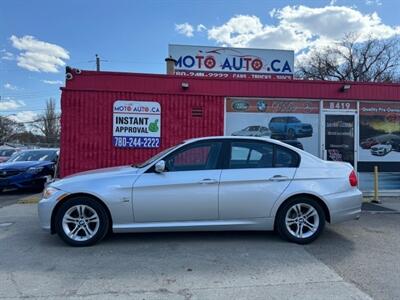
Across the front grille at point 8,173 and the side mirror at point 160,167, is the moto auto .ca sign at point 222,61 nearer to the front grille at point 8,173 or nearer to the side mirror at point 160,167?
the front grille at point 8,173

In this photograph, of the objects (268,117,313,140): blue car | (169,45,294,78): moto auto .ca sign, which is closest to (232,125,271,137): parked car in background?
(268,117,313,140): blue car

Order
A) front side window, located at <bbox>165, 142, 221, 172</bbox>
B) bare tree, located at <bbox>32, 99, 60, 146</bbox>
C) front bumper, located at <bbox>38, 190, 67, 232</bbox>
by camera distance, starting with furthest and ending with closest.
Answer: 1. bare tree, located at <bbox>32, 99, 60, 146</bbox>
2. front side window, located at <bbox>165, 142, 221, 172</bbox>
3. front bumper, located at <bbox>38, 190, 67, 232</bbox>

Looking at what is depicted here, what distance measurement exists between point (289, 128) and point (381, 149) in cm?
276

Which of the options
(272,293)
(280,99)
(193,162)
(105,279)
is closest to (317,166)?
(193,162)

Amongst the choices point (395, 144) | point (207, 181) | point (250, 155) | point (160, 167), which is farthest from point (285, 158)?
point (395, 144)

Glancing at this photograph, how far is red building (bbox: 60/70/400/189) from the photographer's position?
1102 cm

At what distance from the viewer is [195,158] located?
6391 mm

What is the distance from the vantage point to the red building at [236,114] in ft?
36.2

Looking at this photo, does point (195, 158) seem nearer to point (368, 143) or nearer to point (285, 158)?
point (285, 158)

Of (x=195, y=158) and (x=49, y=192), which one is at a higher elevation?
(x=195, y=158)

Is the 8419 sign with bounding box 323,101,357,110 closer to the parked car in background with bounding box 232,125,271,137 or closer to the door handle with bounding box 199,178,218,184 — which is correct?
the parked car in background with bounding box 232,125,271,137

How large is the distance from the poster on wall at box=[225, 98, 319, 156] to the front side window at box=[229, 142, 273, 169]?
510 cm

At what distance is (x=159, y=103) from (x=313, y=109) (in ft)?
14.2

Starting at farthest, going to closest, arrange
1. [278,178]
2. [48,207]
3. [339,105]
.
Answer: [339,105]
[278,178]
[48,207]
